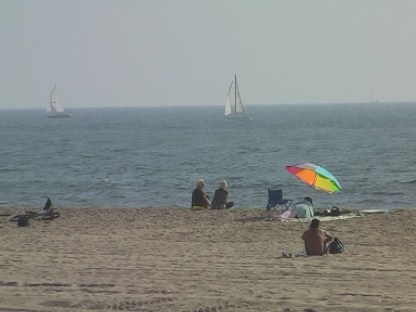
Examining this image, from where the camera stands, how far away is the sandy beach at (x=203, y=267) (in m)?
9.66

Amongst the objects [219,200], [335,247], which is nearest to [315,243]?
[335,247]

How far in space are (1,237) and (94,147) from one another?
2193 inches

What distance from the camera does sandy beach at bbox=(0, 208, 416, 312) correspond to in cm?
966

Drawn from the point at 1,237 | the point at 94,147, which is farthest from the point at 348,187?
the point at 94,147

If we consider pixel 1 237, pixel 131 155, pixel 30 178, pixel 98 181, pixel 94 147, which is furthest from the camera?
pixel 94 147

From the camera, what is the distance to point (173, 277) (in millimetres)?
11148

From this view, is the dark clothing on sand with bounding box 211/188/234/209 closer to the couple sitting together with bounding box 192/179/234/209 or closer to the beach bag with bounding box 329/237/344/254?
the couple sitting together with bounding box 192/179/234/209

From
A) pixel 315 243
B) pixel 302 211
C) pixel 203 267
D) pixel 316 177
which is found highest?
pixel 316 177

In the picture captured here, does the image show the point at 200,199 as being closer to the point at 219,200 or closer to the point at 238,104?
the point at 219,200

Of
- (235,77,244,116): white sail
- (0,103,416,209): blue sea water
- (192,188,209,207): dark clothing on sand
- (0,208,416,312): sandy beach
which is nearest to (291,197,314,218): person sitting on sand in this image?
(0,208,416,312): sandy beach

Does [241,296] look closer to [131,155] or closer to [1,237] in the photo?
[1,237]

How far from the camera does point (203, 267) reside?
1192 centimetres

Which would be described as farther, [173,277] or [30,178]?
[30,178]

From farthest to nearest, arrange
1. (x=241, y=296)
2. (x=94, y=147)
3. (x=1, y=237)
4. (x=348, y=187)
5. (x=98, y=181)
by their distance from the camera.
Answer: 1. (x=94, y=147)
2. (x=98, y=181)
3. (x=348, y=187)
4. (x=1, y=237)
5. (x=241, y=296)
